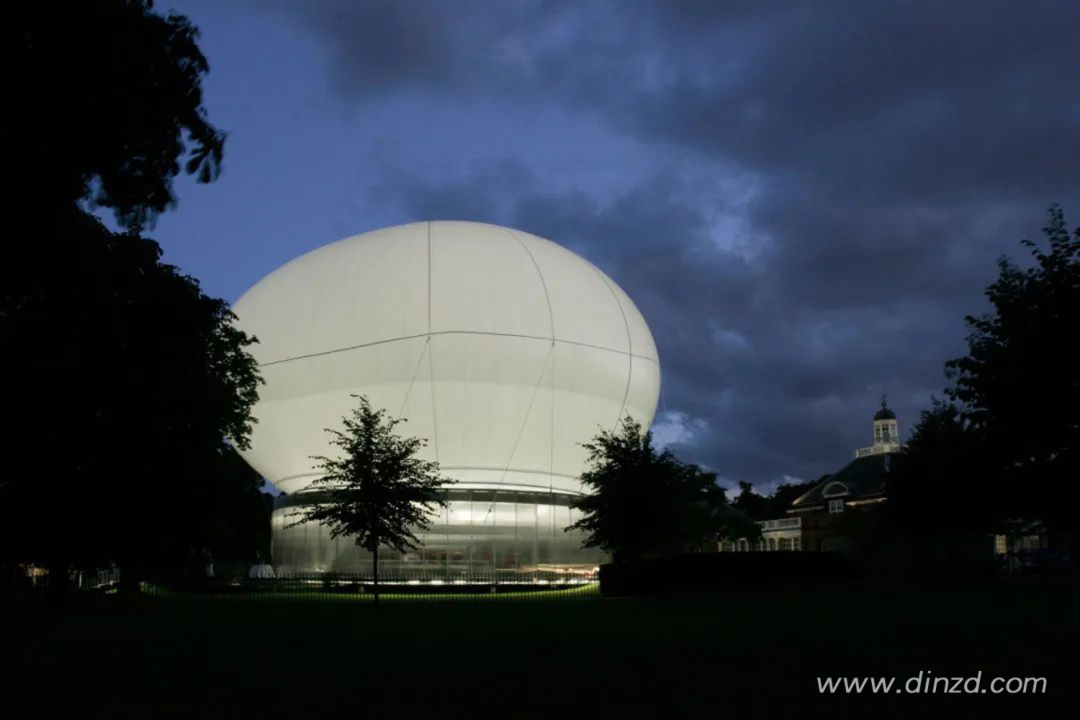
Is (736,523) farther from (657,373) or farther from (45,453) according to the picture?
(45,453)

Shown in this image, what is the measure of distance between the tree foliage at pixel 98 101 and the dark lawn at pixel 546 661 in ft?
15.7

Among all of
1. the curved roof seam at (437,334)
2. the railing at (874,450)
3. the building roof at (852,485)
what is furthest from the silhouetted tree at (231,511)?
the railing at (874,450)

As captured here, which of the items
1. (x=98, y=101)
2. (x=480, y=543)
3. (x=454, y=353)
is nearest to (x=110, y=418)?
(x=98, y=101)

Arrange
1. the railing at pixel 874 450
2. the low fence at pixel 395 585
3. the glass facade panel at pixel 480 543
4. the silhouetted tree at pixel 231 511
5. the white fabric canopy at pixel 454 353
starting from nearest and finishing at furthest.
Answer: the silhouetted tree at pixel 231 511, the low fence at pixel 395 585, the glass facade panel at pixel 480 543, the white fabric canopy at pixel 454 353, the railing at pixel 874 450

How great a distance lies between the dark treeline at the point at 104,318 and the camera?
335 inches

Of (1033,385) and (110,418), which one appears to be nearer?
(1033,385)

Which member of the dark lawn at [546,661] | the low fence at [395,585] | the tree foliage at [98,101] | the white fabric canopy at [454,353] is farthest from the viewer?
the white fabric canopy at [454,353]

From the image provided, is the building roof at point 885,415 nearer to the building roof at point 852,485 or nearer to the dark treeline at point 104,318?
the building roof at point 852,485

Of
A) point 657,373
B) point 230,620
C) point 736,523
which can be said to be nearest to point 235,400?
point 230,620

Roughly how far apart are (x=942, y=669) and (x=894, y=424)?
97.3 meters

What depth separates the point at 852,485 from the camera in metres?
85.7

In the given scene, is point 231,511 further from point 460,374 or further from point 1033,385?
point 1033,385

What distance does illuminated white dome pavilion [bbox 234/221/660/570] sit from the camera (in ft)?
129

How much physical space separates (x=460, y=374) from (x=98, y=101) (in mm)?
30737
